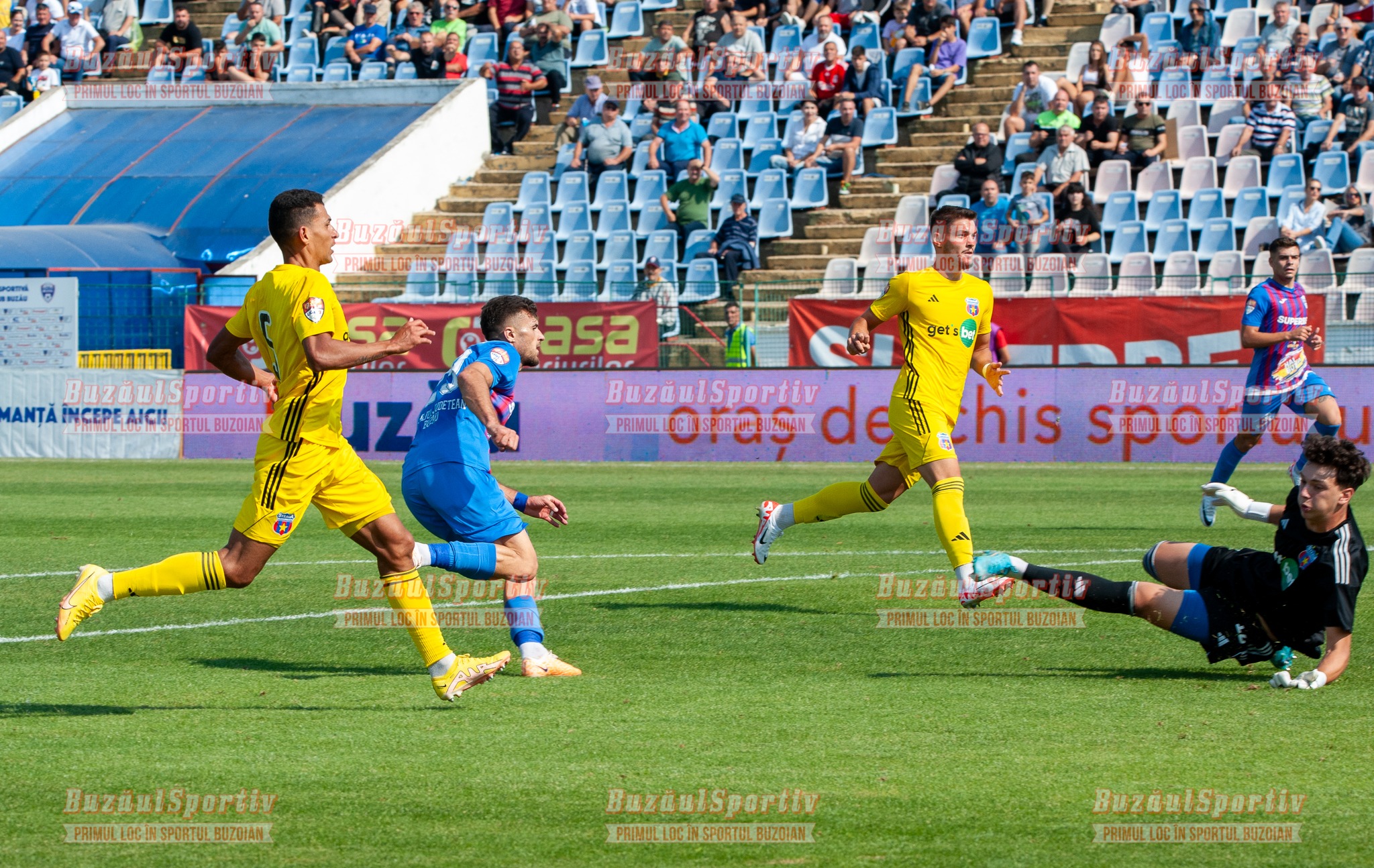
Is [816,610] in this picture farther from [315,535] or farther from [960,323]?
[315,535]

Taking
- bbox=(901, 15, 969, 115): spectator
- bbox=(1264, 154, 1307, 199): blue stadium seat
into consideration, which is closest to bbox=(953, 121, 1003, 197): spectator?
bbox=(901, 15, 969, 115): spectator

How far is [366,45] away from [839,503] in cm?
2506

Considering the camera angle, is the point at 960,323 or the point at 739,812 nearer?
the point at 739,812

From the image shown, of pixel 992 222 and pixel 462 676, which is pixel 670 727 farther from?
pixel 992 222

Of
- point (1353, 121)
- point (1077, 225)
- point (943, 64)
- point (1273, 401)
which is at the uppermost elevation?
point (943, 64)

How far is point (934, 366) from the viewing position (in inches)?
330

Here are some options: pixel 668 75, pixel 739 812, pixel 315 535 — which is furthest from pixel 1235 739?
pixel 668 75

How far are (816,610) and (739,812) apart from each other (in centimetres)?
410

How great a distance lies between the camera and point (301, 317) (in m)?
5.77

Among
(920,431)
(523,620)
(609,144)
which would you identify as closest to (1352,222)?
(609,144)

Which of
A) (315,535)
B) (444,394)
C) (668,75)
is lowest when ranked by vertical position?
(315,535)

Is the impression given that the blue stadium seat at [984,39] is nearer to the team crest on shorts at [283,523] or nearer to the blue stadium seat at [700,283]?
the blue stadium seat at [700,283]

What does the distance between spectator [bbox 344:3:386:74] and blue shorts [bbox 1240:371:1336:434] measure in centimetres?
2316

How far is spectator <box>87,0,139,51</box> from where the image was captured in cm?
3306
